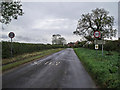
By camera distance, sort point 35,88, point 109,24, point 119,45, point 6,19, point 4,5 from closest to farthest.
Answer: point 35,88
point 4,5
point 6,19
point 119,45
point 109,24

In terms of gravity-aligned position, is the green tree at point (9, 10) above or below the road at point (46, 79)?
above

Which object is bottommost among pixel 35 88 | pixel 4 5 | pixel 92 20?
pixel 35 88

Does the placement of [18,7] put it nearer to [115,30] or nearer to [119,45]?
[119,45]

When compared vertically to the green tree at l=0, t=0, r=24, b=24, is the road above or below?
below

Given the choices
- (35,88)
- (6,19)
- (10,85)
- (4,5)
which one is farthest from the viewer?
(6,19)

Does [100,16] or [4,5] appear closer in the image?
[4,5]

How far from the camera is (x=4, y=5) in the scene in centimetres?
1266

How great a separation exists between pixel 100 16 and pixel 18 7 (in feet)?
85.6

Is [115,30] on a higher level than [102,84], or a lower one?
higher

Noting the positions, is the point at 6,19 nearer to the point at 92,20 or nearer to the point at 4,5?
the point at 4,5

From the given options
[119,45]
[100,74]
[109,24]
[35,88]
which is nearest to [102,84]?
[100,74]

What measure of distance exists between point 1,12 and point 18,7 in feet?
7.15

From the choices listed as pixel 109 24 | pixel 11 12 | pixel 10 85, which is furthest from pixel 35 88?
pixel 109 24

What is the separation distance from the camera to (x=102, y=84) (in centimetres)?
504
